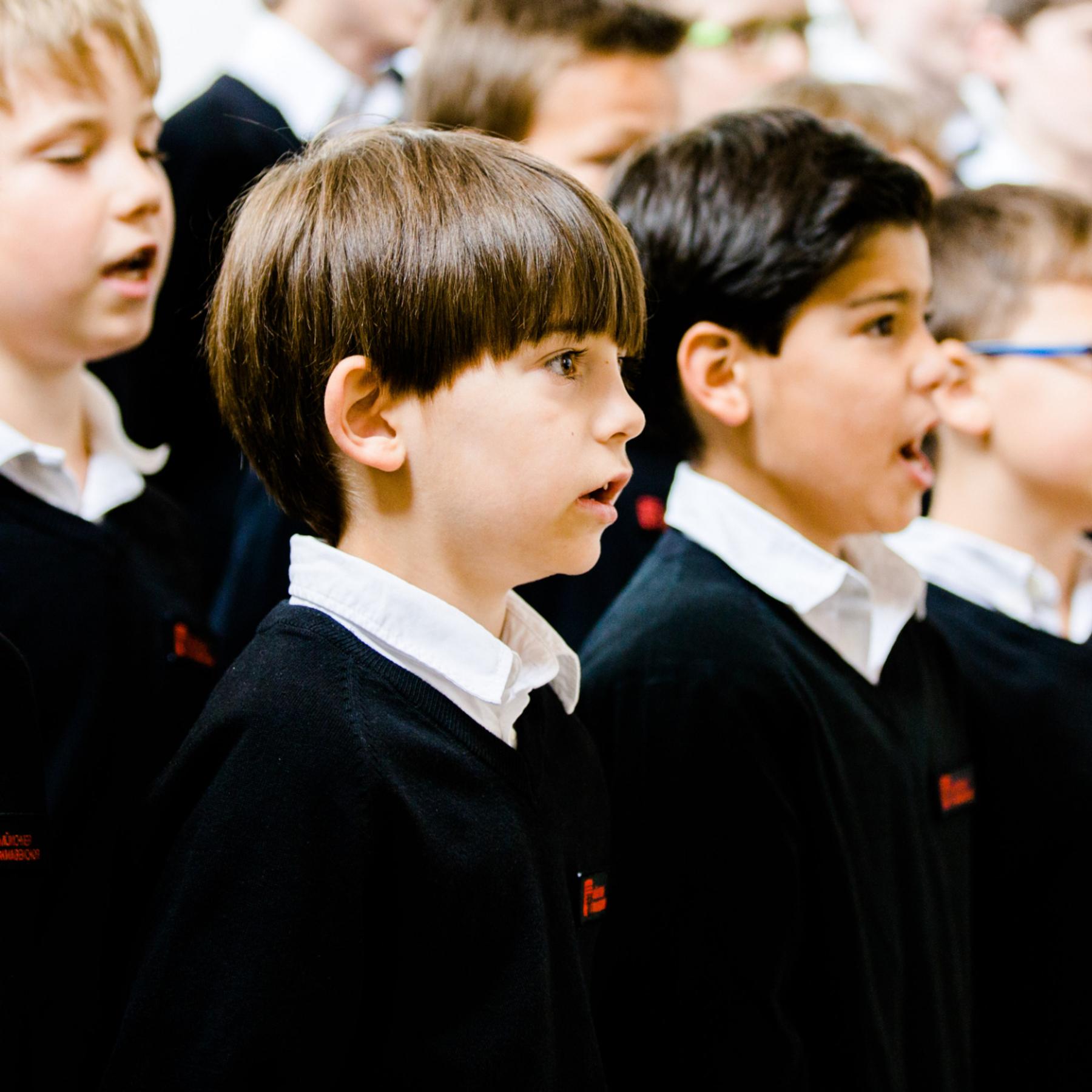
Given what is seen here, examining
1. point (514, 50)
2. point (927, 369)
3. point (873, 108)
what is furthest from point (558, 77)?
point (927, 369)

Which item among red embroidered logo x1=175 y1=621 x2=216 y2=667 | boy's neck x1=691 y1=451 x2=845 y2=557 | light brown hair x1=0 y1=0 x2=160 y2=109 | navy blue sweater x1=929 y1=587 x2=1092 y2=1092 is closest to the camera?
light brown hair x1=0 y1=0 x2=160 y2=109

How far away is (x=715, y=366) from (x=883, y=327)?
179 mm

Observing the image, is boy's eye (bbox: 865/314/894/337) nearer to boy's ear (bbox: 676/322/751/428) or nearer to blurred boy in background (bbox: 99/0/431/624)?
boy's ear (bbox: 676/322/751/428)

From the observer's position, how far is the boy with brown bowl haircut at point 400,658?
835 millimetres

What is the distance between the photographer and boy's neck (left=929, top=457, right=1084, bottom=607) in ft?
5.37

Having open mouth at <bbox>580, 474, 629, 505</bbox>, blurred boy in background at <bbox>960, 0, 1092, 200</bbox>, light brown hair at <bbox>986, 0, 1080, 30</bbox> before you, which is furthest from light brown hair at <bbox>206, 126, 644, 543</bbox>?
light brown hair at <bbox>986, 0, 1080, 30</bbox>

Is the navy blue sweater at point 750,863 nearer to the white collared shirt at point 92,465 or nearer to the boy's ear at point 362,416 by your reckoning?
the boy's ear at point 362,416

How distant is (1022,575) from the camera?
1.60m

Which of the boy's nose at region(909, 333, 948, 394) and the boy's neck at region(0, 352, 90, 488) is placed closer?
the boy's neck at region(0, 352, 90, 488)

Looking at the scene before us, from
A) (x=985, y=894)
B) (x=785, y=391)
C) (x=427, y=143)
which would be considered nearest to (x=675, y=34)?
(x=785, y=391)

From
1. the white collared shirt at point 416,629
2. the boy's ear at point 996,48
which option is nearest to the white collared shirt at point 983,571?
the white collared shirt at point 416,629

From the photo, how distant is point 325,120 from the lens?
2031 millimetres

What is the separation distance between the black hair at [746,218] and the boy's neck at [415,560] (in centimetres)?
43

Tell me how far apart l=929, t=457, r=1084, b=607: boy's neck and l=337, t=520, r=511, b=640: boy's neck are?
2.93 feet
